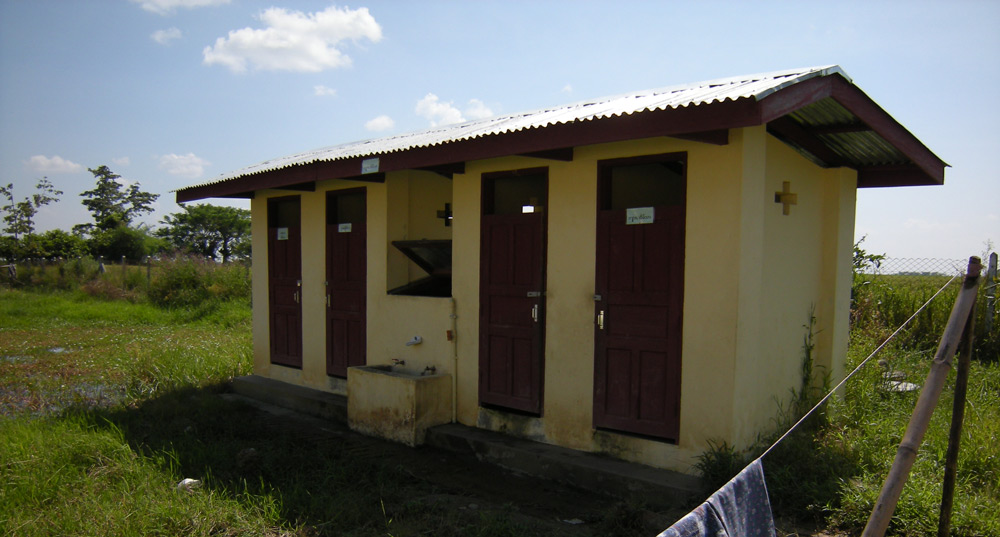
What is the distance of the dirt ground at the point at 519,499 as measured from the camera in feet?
14.8

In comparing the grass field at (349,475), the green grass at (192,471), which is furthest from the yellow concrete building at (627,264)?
the green grass at (192,471)

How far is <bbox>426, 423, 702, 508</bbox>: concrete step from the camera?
4.93 m

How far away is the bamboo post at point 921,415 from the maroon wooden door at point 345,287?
633 centimetres

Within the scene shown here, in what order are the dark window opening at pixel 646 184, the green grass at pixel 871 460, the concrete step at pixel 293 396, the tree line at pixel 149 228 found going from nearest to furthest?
the green grass at pixel 871 460, the dark window opening at pixel 646 184, the concrete step at pixel 293 396, the tree line at pixel 149 228

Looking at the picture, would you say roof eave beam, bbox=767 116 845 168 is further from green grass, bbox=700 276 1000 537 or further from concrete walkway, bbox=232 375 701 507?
concrete walkway, bbox=232 375 701 507

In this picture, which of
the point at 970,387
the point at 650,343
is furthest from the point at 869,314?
the point at 650,343

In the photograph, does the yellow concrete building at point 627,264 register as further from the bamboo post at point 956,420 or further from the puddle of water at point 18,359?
the puddle of water at point 18,359

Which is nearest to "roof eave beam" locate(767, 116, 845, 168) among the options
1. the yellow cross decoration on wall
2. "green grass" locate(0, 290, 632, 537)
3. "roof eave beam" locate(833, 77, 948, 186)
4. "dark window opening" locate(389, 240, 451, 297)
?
the yellow cross decoration on wall

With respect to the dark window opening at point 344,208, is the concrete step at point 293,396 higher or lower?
lower

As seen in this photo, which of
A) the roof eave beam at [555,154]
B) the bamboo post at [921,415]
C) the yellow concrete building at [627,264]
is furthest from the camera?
the roof eave beam at [555,154]

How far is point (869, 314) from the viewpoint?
9891 millimetres

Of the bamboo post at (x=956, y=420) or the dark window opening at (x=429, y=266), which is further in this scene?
the dark window opening at (x=429, y=266)

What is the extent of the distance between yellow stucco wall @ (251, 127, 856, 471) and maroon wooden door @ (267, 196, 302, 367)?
179cm

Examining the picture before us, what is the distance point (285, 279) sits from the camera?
9.49m
